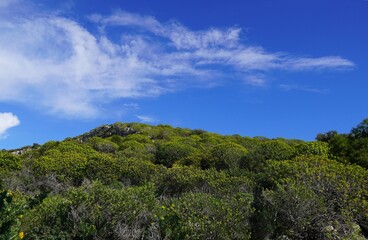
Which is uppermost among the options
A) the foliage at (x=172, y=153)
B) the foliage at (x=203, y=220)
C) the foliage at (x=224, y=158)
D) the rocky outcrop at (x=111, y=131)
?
the rocky outcrop at (x=111, y=131)

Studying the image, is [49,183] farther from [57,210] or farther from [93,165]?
[57,210]

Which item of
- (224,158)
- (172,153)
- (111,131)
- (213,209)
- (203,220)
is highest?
(111,131)

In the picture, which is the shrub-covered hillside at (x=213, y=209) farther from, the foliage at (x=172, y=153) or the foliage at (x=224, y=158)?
the foliage at (x=172, y=153)

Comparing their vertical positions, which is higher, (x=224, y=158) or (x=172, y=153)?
(x=172, y=153)

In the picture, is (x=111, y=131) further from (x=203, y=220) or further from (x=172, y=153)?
(x=203, y=220)

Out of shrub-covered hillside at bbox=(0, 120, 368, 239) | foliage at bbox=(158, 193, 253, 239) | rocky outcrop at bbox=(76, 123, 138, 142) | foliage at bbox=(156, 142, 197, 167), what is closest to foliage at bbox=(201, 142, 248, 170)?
foliage at bbox=(156, 142, 197, 167)

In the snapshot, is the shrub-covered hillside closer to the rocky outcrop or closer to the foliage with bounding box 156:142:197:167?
the foliage with bounding box 156:142:197:167

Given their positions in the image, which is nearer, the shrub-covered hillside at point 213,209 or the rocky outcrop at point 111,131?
the shrub-covered hillside at point 213,209

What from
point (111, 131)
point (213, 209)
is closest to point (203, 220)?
point (213, 209)

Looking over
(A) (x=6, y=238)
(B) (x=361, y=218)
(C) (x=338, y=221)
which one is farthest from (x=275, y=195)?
(A) (x=6, y=238)

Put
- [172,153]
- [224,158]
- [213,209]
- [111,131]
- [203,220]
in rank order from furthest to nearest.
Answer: [111,131] → [172,153] → [224,158] → [213,209] → [203,220]

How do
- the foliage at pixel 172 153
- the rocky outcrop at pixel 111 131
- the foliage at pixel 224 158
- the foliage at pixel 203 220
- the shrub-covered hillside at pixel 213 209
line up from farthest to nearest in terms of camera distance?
the rocky outcrop at pixel 111 131
the foliage at pixel 172 153
the foliage at pixel 224 158
the shrub-covered hillside at pixel 213 209
the foliage at pixel 203 220

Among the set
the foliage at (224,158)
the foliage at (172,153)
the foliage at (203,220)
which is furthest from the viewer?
the foliage at (172,153)

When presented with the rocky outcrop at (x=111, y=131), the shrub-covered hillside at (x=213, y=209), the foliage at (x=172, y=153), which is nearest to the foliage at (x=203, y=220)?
the shrub-covered hillside at (x=213, y=209)
